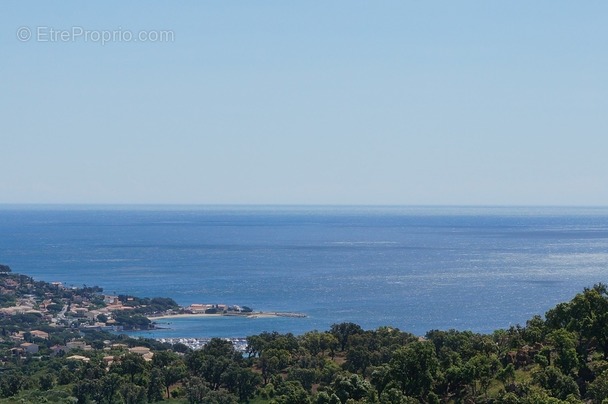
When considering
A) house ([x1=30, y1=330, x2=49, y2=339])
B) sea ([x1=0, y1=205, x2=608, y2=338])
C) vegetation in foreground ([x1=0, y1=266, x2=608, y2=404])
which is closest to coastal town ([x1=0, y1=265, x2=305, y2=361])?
house ([x1=30, y1=330, x2=49, y2=339])

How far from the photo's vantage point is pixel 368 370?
3922cm

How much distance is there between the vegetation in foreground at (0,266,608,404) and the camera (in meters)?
29.7

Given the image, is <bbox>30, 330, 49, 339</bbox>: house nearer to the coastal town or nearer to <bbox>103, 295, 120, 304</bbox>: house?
the coastal town

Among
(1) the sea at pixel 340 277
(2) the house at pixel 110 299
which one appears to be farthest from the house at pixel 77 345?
(2) the house at pixel 110 299

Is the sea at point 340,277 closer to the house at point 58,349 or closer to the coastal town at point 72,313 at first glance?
the coastal town at point 72,313

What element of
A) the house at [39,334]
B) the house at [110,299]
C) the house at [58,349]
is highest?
the house at [110,299]

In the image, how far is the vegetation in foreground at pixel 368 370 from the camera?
29719 millimetres

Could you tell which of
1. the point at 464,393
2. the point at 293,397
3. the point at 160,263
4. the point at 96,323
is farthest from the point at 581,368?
the point at 160,263

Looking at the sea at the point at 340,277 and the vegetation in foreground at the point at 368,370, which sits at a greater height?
the vegetation in foreground at the point at 368,370

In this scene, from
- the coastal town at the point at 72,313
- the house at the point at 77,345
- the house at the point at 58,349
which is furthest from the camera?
the coastal town at the point at 72,313

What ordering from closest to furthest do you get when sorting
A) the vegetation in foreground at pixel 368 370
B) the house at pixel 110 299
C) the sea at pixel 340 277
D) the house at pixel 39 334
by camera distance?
the vegetation in foreground at pixel 368 370 < the house at pixel 39 334 < the sea at pixel 340 277 < the house at pixel 110 299

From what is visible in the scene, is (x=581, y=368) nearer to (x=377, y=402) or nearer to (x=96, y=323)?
(x=377, y=402)

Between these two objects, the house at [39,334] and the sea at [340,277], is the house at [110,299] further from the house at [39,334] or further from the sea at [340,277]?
the house at [39,334]

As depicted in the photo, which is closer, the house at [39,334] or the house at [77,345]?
the house at [77,345]
